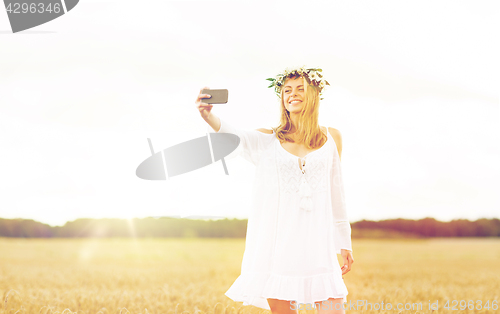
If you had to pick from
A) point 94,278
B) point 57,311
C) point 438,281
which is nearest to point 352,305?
point 57,311

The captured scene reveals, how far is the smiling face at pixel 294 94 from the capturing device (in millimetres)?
3605

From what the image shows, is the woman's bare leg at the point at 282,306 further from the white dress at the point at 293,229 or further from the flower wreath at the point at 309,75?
the flower wreath at the point at 309,75

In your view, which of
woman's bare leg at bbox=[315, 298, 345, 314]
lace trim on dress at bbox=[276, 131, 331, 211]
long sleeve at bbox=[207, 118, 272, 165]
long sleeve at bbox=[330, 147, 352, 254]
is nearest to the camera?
woman's bare leg at bbox=[315, 298, 345, 314]

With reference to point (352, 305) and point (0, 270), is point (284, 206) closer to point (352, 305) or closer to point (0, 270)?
point (352, 305)

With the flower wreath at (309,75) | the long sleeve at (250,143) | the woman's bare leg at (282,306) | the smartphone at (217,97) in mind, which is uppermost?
the flower wreath at (309,75)

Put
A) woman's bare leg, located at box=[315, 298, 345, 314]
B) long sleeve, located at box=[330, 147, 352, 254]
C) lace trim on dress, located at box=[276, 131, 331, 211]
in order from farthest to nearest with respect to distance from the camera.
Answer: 1. long sleeve, located at box=[330, 147, 352, 254]
2. lace trim on dress, located at box=[276, 131, 331, 211]
3. woman's bare leg, located at box=[315, 298, 345, 314]

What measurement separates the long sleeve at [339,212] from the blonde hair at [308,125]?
27cm

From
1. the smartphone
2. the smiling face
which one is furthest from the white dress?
the smiling face

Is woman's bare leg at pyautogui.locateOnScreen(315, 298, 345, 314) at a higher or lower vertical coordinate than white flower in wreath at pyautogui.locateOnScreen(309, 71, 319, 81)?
lower

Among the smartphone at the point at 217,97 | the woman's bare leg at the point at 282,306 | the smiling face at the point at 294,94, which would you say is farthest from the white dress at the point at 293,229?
the smiling face at the point at 294,94

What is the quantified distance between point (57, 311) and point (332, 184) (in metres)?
3.65

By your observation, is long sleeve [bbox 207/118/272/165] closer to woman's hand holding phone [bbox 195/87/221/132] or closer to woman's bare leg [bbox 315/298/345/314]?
woman's hand holding phone [bbox 195/87/221/132]

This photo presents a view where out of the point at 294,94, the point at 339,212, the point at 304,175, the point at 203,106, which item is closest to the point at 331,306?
the point at 339,212

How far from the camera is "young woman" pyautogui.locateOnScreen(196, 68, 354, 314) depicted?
3.27 m
